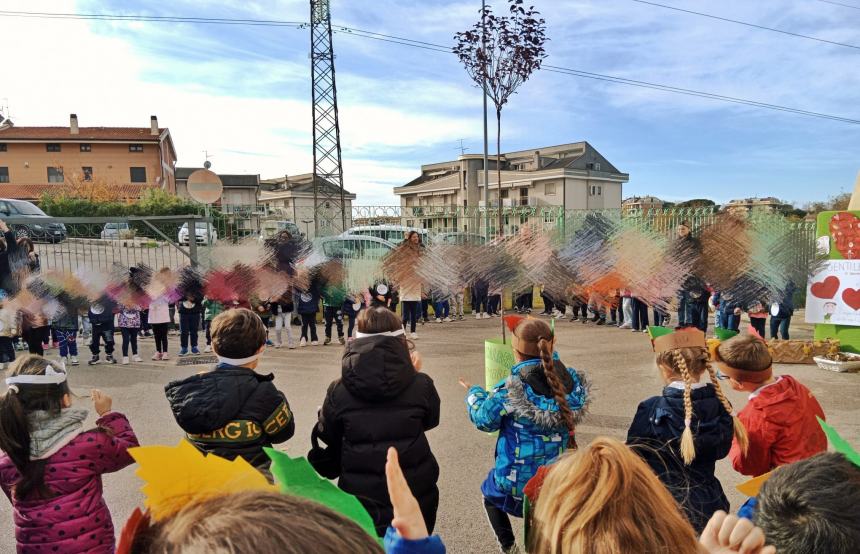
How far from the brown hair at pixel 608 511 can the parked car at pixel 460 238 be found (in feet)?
17.6

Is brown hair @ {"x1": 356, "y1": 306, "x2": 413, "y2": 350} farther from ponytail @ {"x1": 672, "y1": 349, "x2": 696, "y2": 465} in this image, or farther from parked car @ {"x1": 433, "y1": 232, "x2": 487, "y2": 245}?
parked car @ {"x1": 433, "y1": 232, "x2": 487, "y2": 245}

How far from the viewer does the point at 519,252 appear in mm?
5887

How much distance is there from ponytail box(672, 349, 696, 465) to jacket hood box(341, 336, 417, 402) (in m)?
1.27

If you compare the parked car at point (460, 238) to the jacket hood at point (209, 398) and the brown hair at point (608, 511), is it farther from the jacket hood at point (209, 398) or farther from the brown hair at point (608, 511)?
the brown hair at point (608, 511)

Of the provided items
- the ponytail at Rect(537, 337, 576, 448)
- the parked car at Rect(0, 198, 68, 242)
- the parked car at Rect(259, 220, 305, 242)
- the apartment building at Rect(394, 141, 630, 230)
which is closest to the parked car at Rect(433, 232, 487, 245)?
the parked car at Rect(259, 220, 305, 242)

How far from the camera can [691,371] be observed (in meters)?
2.62

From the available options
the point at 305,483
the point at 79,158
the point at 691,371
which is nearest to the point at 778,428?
the point at 691,371

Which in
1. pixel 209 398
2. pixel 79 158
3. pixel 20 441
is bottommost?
pixel 20 441

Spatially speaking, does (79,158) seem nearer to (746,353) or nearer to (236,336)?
(236,336)


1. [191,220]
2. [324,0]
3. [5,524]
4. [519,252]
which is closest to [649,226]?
[519,252]

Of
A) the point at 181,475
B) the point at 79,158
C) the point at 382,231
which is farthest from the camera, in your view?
the point at 79,158

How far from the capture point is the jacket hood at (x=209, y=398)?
2459mm

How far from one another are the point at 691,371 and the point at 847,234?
730cm

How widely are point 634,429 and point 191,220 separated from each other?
815 centimetres
